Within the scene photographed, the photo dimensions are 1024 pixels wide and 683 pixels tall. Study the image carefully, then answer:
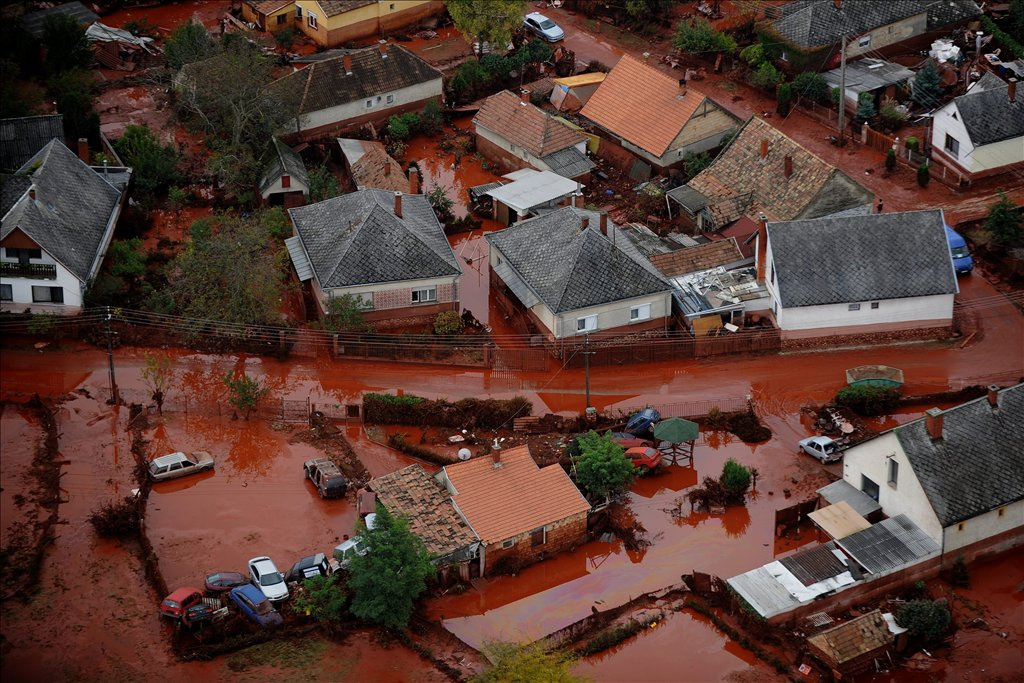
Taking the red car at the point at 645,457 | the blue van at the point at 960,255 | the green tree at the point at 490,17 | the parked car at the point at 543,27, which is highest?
the green tree at the point at 490,17

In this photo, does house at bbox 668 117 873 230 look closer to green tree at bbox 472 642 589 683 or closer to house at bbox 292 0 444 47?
house at bbox 292 0 444 47

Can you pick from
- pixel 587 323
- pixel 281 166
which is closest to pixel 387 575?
pixel 587 323

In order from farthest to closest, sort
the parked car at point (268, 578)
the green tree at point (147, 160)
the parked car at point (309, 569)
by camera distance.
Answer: the green tree at point (147, 160) < the parked car at point (309, 569) < the parked car at point (268, 578)

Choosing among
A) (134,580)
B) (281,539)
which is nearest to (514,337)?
(281,539)

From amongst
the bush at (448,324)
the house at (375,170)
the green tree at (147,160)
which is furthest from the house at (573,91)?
the green tree at (147,160)

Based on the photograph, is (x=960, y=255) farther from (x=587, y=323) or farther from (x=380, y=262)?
(x=380, y=262)

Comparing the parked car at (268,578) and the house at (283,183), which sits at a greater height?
the house at (283,183)

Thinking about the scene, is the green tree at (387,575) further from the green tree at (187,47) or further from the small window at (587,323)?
the green tree at (187,47)
